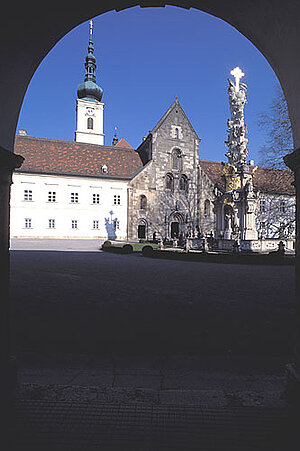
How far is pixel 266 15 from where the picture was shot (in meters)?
2.91

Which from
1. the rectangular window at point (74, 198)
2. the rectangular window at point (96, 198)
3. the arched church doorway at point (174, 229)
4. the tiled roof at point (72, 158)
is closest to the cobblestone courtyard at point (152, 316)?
the rectangular window at point (74, 198)

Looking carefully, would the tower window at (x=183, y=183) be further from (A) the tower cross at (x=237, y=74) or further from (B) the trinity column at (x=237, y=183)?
(A) the tower cross at (x=237, y=74)

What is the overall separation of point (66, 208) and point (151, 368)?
35.9m

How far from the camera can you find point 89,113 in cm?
6119

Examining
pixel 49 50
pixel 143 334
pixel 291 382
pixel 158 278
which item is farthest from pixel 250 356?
pixel 158 278

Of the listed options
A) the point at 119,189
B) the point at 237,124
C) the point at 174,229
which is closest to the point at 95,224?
the point at 119,189

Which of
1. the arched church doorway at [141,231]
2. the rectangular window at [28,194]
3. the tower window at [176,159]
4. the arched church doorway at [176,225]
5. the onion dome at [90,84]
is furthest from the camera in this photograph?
the onion dome at [90,84]

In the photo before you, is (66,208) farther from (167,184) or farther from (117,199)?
(167,184)

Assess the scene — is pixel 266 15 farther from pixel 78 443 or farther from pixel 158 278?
pixel 158 278

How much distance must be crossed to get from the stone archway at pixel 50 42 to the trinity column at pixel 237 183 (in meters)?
18.1

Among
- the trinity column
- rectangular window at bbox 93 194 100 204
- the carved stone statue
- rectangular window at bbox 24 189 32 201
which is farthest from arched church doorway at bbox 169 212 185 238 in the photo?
rectangular window at bbox 24 189 32 201

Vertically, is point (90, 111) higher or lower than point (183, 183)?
higher

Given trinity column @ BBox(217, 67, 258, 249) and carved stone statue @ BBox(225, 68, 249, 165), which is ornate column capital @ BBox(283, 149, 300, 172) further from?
carved stone statue @ BBox(225, 68, 249, 165)

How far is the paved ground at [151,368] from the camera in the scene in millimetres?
2176
